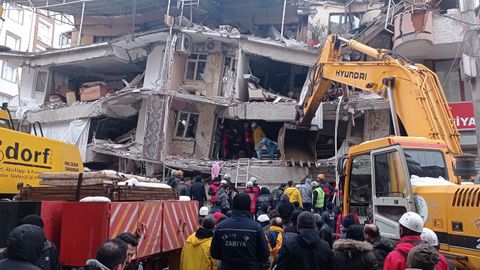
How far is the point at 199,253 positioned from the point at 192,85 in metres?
15.7

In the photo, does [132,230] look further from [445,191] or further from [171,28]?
[171,28]

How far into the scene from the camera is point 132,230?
5023 millimetres

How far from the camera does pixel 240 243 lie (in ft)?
15.9

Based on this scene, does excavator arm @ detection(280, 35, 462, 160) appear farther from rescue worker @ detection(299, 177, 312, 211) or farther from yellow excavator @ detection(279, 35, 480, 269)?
rescue worker @ detection(299, 177, 312, 211)

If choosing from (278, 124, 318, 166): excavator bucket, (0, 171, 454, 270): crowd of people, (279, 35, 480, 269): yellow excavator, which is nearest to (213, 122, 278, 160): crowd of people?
(278, 124, 318, 166): excavator bucket

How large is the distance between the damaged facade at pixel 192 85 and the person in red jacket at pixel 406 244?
12521 mm

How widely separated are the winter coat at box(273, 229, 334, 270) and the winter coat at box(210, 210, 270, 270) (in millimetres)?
282

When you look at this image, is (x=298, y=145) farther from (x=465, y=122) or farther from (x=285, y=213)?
(x=285, y=213)

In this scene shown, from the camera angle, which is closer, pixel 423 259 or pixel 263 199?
pixel 423 259

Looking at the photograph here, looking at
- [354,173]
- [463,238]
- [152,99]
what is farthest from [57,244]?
[152,99]

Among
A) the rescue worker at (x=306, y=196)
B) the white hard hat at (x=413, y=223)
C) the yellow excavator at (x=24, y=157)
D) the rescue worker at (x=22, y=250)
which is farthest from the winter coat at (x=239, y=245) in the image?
the rescue worker at (x=306, y=196)

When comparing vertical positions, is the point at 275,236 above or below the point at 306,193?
below

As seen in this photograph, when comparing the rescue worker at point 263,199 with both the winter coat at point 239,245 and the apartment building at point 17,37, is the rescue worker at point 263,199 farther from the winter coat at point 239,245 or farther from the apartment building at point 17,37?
the apartment building at point 17,37

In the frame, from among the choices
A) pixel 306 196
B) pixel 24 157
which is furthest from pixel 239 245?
pixel 306 196
